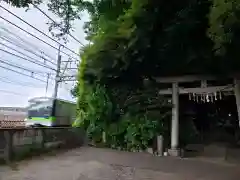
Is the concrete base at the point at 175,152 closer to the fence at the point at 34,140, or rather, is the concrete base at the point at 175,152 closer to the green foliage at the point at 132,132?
the green foliage at the point at 132,132

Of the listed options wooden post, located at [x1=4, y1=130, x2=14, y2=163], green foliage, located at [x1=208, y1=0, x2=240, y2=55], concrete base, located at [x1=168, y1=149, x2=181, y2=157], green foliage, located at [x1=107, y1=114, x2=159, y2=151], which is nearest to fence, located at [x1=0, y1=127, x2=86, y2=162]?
wooden post, located at [x1=4, y1=130, x2=14, y2=163]

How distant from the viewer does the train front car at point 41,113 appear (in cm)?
2030

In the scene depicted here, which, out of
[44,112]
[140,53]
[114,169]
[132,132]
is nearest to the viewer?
[114,169]

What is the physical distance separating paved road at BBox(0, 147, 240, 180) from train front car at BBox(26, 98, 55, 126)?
10.0 m

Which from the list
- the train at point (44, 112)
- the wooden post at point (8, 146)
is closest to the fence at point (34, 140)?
the wooden post at point (8, 146)

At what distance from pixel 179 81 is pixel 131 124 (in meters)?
2.61

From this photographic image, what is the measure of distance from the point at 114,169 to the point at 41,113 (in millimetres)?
13108

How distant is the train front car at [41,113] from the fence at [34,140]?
610cm

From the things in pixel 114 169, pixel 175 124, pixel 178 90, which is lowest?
pixel 114 169

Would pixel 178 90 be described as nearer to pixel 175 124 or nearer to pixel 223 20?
pixel 175 124

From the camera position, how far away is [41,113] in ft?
67.3

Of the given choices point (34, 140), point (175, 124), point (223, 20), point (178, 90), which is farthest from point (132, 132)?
point (223, 20)

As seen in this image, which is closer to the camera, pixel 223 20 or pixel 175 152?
pixel 223 20

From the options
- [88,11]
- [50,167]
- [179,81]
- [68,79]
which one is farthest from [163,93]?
[68,79]
